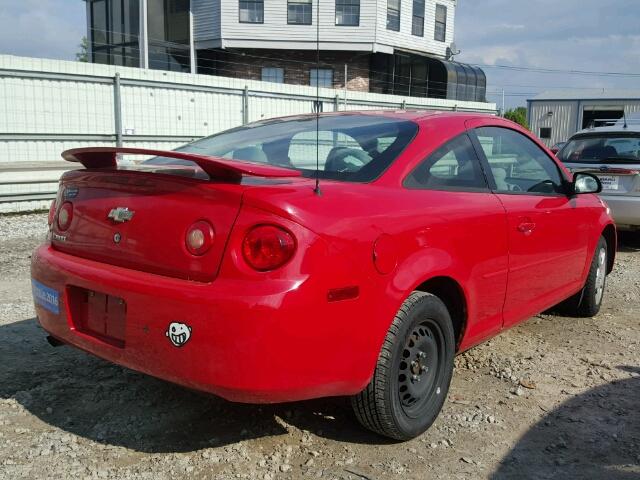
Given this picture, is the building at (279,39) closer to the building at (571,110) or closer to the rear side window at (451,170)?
the building at (571,110)

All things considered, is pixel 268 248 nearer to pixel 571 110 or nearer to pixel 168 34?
pixel 168 34

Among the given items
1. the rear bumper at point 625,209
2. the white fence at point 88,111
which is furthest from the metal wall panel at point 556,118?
the rear bumper at point 625,209

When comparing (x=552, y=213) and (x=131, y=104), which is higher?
(x=131, y=104)

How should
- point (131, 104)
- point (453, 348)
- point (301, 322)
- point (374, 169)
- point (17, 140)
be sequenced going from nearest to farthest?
1. point (301, 322)
2. point (374, 169)
3. point (453, 348)
4. point (17, 140)
5. point (131, 104)

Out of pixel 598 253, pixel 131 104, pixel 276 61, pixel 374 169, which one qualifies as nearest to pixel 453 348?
pixel 374 169

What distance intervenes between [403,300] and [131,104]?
10.5 metres

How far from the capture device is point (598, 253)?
4.73 metres

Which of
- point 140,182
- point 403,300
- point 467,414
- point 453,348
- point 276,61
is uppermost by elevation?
point 276,61

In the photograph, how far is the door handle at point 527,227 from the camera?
137 inches

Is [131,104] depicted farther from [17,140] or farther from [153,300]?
[153,300]

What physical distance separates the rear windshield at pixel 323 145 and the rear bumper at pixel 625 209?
499 centimetres

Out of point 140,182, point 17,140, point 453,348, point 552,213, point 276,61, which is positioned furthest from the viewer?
point 276,61

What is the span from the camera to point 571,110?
1439 inches

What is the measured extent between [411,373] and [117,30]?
89.5ft
